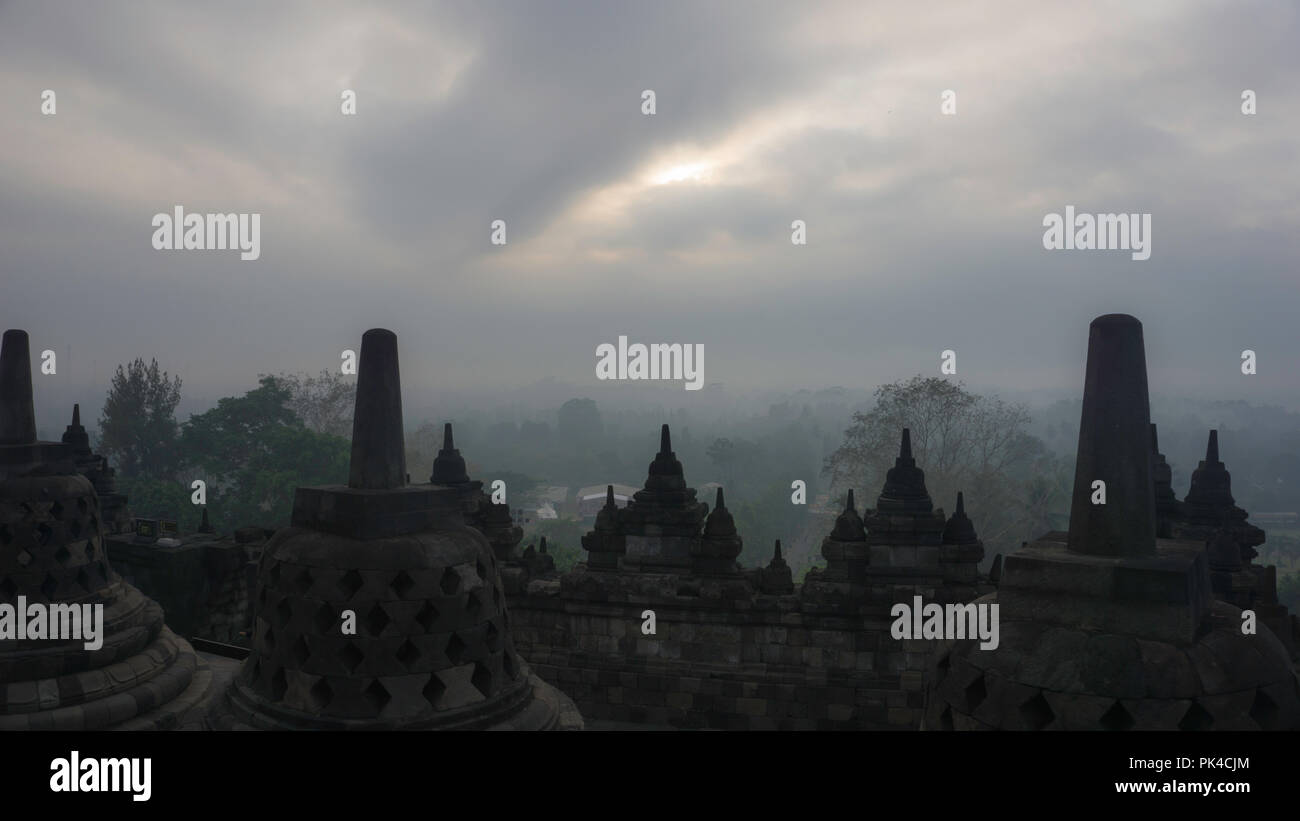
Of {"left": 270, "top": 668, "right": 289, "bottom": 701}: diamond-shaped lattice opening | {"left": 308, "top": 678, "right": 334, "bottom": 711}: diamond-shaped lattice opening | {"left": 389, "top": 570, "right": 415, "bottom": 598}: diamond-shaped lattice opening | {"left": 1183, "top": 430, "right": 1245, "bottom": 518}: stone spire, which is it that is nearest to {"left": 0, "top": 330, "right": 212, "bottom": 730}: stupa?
{"left": 270, "top": 668, "right": 289, "bottom": 701}: diamond-shaped lattice opening

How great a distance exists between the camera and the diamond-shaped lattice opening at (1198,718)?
11.2ft

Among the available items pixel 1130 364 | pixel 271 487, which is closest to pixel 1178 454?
pixel 271 487

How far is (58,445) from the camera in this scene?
7.95m

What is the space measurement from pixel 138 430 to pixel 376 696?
198 ft

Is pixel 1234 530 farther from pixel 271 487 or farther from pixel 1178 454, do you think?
pixel 1178 454

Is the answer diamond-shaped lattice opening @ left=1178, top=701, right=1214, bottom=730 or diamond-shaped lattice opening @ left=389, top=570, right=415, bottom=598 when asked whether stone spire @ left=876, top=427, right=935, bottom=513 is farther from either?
diamond-shaped lattice opening @ left=389, top=570, right=415, bottom=598

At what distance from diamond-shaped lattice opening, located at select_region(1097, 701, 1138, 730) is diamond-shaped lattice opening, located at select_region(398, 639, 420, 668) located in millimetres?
3745

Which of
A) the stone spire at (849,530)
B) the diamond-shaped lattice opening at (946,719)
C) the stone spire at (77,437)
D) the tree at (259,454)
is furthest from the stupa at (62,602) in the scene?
the tree at (259,454)

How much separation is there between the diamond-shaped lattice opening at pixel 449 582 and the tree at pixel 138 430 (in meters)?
57.8

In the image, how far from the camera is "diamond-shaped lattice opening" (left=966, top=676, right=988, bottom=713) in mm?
3785

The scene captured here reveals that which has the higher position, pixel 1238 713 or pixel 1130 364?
pixel 1130 364

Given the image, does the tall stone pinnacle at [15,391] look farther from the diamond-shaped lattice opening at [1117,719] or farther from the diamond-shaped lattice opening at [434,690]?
the diamond-shaped lattice opening at [1117,719]

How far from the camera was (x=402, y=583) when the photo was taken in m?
4.68

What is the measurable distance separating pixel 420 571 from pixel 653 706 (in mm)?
8575
